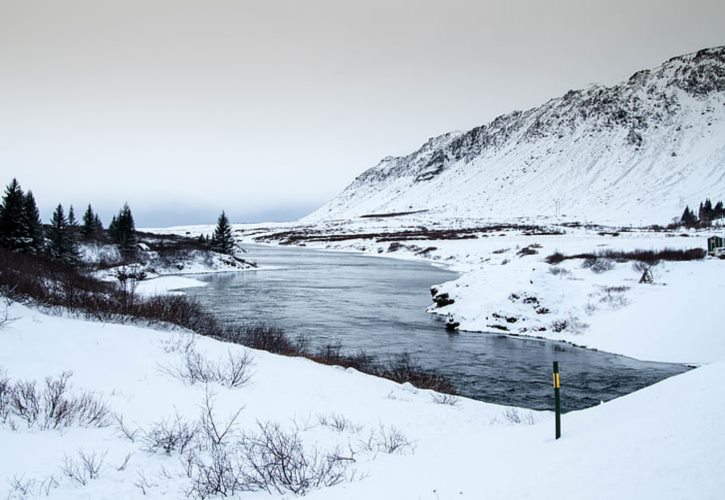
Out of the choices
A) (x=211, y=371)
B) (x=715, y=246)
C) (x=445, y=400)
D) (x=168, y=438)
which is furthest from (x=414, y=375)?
(x=715, y=246)

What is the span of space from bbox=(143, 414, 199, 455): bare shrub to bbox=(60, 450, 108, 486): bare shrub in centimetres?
65

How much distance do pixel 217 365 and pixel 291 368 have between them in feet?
6.30

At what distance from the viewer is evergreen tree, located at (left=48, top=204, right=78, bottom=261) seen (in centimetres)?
3556

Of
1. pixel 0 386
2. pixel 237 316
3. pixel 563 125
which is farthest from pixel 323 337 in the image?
pixel 563 125

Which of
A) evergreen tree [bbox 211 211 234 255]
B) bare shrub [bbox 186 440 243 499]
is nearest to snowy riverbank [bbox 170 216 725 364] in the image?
bare shrub [bbox 186 440 243 499]

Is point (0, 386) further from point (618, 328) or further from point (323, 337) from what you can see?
point (618, 328)

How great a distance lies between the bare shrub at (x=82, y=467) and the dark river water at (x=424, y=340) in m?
9.49

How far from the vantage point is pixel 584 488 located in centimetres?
384

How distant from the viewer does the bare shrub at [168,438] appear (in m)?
6.05

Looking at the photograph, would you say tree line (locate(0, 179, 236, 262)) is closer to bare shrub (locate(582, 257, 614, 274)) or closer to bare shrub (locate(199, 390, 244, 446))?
bare shrub (locate(199, 390, 244, 446))

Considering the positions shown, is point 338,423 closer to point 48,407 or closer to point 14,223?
point 48,407

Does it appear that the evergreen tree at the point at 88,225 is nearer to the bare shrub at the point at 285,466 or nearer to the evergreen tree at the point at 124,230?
the evergreen tree at the point at 124,230

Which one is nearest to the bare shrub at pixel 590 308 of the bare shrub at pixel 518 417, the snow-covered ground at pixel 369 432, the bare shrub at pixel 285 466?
the snow-covered ground at pixel 369 432

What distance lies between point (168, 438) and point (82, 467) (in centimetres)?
102
